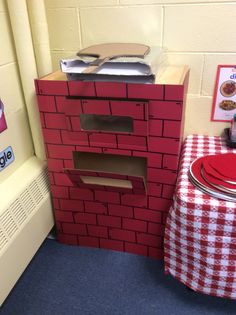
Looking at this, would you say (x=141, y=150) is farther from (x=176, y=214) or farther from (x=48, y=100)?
(x=48, y=100)

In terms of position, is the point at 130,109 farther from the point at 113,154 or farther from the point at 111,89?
the point at 113,154

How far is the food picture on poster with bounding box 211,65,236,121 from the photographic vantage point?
1.21m

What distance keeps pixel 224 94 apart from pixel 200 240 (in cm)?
65

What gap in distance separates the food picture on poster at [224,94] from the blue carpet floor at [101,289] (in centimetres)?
73

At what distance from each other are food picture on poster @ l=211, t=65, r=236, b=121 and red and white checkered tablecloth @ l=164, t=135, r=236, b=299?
0.93 feet

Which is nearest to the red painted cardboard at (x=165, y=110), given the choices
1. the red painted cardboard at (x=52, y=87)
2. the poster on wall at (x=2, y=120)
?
the red painted cardboard at (x=52, y=87)

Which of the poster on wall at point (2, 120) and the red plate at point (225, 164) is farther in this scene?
the poster on wall at point (2, 120)

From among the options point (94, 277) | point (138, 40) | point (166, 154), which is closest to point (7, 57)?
point (138, 40)

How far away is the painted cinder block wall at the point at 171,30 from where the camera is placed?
114 centimetres

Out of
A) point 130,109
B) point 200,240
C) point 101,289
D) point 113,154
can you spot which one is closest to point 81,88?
point 130,109

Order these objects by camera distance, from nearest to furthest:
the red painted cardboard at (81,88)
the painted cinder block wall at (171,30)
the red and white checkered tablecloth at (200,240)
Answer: the red and white checkered tablecloth at (200,240), the red painted cardboard at (81,88), the painted cinder block wall at (171,30)

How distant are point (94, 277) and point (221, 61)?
1069mm

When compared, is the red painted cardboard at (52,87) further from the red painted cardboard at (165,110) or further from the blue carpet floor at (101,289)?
the blue carpet floor at (101,289)

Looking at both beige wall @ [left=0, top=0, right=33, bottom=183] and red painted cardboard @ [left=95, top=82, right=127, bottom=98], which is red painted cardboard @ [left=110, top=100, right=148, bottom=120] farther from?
beige wall @ [left=0, top=0, right=33, bottom=183]
